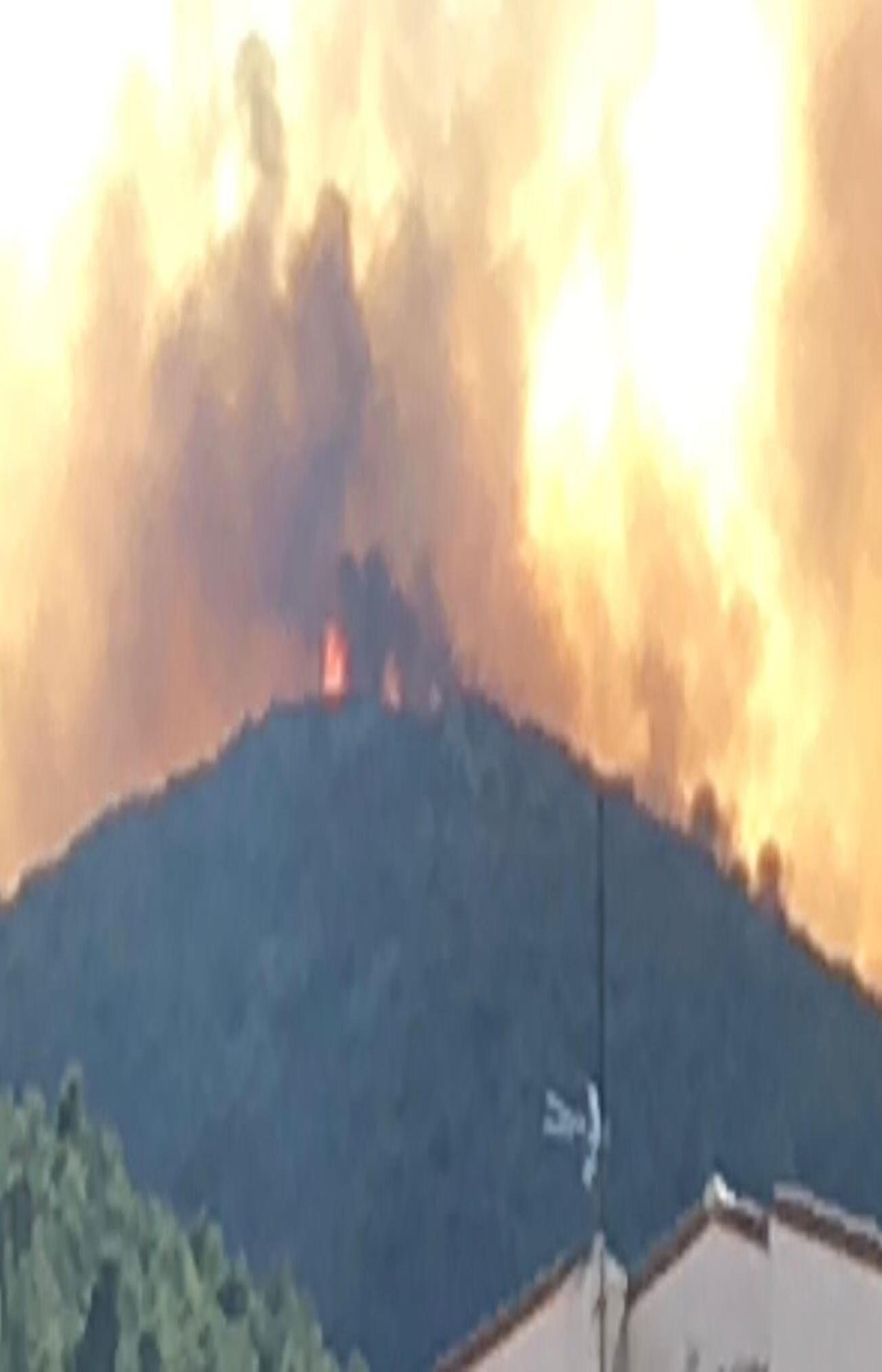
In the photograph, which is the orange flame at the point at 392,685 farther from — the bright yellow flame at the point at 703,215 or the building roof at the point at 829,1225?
the building roof at the point at 829,1225

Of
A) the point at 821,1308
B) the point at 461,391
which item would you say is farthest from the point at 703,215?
the point at 821,1308

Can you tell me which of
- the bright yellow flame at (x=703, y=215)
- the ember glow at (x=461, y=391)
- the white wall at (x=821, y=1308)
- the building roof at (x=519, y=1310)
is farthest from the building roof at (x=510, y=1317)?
the bright yellow flame at (x=703, y=215)

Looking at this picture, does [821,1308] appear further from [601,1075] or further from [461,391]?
[461,391]

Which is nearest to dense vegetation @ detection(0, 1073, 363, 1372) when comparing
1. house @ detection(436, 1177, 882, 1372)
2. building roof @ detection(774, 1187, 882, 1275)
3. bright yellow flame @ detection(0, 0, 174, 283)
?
house @ detection(436, 1177, 882, 1372)

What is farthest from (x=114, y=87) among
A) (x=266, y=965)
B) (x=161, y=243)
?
(x=266, y=965)

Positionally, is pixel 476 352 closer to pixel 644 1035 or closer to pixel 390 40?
pixel 390 40

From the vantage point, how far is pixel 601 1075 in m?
1.23

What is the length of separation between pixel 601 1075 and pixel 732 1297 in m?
0.12

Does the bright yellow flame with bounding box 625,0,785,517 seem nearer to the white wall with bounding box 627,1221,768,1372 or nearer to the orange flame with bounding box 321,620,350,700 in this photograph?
the orange flame with bounding box 321,620,350,700

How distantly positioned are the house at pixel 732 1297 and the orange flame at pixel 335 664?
310 mm

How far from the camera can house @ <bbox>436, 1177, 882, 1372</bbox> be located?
1.18m

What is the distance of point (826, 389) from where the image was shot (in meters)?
1.20

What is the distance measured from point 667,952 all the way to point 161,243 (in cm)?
46

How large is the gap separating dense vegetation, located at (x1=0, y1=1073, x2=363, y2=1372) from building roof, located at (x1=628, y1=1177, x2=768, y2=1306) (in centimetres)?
17
